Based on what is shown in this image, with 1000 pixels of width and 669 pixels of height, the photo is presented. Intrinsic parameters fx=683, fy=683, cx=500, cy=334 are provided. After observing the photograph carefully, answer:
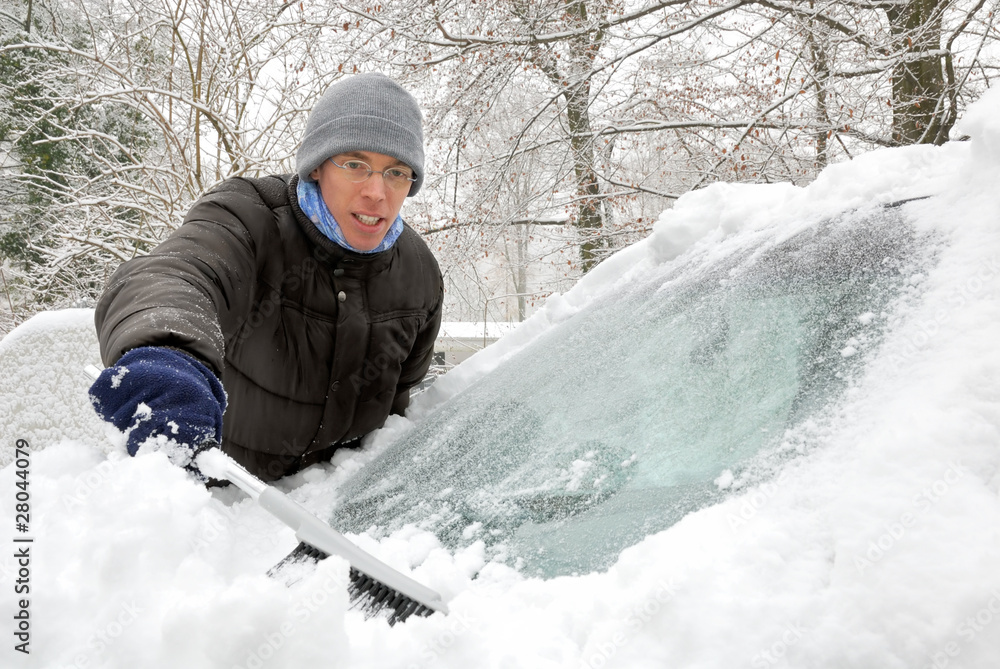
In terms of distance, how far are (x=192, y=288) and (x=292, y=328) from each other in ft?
1.58

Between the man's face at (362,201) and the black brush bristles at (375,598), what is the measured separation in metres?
1.15

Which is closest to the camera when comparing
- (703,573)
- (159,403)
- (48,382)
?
(703,573)

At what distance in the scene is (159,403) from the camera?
1133mm

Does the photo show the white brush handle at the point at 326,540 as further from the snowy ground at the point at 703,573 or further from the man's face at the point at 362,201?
the man's face at the point at 362,201

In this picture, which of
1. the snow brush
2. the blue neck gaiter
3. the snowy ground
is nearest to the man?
the blue neck gaiter

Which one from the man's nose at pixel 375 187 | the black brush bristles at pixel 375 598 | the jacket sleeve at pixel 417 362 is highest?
the man's nose at pixel 375 187

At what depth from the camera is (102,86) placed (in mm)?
6887

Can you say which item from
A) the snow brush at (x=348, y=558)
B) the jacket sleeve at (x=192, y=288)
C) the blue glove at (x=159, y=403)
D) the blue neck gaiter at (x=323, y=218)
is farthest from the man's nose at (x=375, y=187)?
the snow brush at (x=348, y=558)

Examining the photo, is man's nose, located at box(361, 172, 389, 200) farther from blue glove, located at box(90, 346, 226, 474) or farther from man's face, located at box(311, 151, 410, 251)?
blue glove, located at box(90, 346, 226, 474)

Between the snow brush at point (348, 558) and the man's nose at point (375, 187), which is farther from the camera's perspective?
the man's nose at point (375, 187)

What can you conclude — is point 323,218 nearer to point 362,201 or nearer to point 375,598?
point 362,201

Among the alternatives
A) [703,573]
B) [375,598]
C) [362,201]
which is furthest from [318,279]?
[703,573]

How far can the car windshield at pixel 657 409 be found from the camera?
3.47 ft

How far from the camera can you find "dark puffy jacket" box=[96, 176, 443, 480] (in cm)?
193
